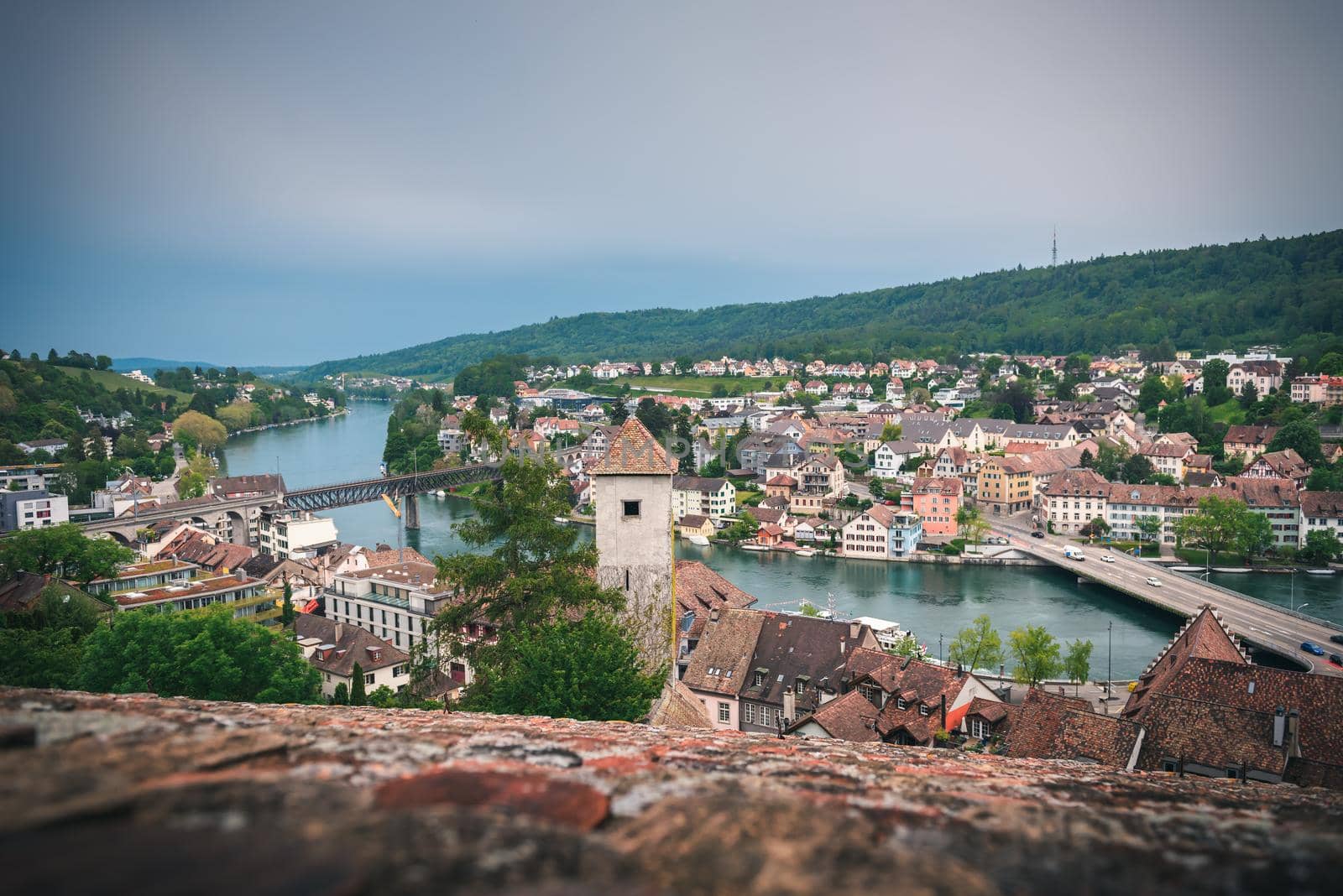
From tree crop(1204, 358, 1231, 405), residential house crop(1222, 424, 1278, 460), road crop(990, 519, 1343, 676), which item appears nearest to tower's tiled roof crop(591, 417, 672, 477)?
road crop(990, 519, 1343, 676)

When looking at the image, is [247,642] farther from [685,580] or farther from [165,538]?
[165,538]

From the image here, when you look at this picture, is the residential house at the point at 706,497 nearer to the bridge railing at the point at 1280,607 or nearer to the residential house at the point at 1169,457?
the bridge railing at the point at 1280,607

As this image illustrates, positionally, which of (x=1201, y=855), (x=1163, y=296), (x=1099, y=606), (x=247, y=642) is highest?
(x=1163, y=296)

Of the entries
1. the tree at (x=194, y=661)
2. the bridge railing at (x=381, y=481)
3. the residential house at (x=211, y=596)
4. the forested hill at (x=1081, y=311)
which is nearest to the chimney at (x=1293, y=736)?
the tree at (x=194, y=661)

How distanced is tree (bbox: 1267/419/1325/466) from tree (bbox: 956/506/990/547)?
20879mm

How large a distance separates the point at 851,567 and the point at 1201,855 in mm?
35015

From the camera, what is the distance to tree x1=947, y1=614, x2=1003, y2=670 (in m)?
20.6

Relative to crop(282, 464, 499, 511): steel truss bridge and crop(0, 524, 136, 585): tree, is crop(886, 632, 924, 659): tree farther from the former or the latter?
crop(282, 464, 499, 511): steel truss bridge

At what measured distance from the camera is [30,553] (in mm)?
23047

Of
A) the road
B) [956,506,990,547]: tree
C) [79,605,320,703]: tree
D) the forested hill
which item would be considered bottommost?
the road

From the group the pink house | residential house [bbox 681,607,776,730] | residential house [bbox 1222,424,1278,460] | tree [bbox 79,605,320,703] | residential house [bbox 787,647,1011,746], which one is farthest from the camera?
residential house [bbox 1222,424,1278,460]

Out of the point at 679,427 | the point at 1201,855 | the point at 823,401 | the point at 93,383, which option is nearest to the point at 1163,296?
the point at 823,401

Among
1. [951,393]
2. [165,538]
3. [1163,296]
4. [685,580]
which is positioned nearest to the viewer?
[685,580]

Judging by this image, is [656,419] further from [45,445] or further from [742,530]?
[45,445]
